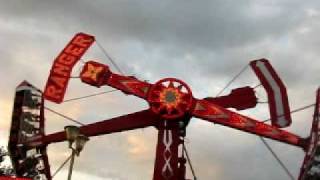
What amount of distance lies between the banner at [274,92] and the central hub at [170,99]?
16.0 feet

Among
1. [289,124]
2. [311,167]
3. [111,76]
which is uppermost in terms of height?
[111,76]

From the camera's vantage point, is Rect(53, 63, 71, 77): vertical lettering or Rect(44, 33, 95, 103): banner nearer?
Rect(44, 33, 95, 103): banner

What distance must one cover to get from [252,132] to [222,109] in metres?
2.18

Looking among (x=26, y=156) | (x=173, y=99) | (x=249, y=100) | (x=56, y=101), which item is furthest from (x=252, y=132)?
(x=26, y=156)

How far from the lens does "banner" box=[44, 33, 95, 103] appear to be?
39750 millimetres

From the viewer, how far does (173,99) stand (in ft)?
127

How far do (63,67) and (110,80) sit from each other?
302 centimetres

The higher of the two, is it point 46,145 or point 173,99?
point 173,99

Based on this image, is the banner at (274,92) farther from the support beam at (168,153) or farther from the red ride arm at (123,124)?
the red ride arm at (123,124)

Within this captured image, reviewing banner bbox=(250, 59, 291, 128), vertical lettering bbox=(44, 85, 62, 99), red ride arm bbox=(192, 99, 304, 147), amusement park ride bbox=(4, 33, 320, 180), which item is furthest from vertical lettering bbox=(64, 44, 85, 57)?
banner bbox=(250, 59, 291, 128)

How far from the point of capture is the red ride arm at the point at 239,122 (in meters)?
38.2

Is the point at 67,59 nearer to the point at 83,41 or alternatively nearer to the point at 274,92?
the point at 83,41

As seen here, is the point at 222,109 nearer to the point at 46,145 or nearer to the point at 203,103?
the point at 203,103

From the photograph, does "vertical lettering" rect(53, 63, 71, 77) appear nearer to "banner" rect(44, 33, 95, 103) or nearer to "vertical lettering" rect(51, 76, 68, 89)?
"banner" rect(44, 33, 95, 103)
